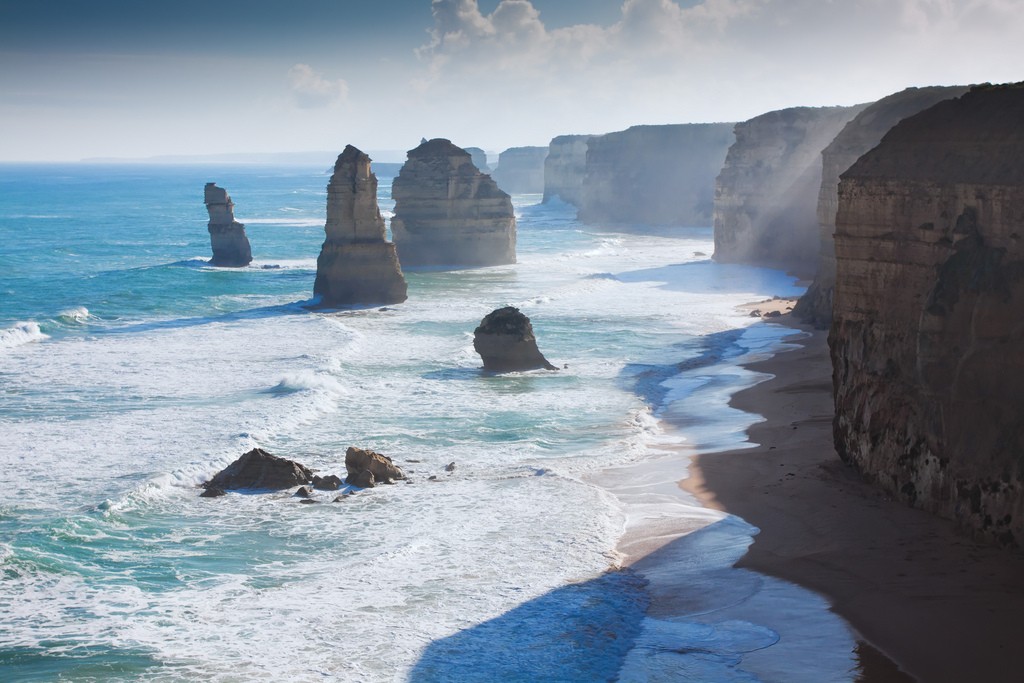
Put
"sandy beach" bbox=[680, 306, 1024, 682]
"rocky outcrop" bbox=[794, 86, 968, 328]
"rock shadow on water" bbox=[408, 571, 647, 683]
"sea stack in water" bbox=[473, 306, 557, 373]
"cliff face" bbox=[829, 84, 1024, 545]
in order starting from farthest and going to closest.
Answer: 1. "rocky outcrop" bbox=[794, 86, 968, 328]
2. "sea stack in water" bbox=[473, 306, 557, 373]
3. "cliff face" bbox=[829, 84, 1024, 545]
4. "rock shadow on water" bbox=[408, 571, 647, 683]
5. "sandy beach" bbox=[680, 306, 1024, 682]

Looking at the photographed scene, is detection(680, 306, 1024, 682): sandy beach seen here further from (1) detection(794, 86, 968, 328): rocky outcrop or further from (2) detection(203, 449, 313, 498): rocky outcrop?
(1) detection(794, 86, 968, 328): rocky outcrop

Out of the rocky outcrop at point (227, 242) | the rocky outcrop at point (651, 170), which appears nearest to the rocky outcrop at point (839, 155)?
the rocky outcrop at point (227, 242)

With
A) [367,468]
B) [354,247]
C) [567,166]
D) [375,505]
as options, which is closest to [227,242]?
[354,247]

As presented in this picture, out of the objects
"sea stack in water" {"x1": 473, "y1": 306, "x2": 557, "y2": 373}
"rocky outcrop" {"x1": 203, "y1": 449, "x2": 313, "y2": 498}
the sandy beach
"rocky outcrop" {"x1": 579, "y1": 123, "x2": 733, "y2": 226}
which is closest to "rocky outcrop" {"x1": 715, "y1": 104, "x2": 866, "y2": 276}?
"sea stack in water" {"x1": 473, "y1": 306, "x2": 557, "y2": 373}

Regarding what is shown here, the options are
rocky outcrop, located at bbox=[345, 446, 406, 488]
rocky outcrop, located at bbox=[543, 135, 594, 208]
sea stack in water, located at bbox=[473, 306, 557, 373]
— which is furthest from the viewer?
rocky outcrop, located at bbox=[543, 135, 594, 208]

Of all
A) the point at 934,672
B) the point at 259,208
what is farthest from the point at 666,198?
the point at 934,672

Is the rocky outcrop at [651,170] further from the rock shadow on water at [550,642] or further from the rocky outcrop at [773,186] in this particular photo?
the rock shadow on water at [550,642]
